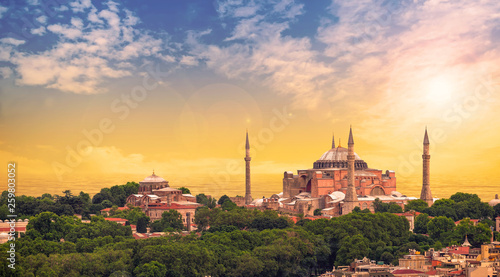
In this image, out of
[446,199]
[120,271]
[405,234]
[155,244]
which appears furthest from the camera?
[446,199]

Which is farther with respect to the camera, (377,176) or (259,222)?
(377,176)

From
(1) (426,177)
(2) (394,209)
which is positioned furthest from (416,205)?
(1) (426,177)

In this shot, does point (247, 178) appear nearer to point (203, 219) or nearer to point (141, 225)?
point (203, 219)

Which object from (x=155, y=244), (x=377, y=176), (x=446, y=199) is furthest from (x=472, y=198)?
(x=155, y=244)

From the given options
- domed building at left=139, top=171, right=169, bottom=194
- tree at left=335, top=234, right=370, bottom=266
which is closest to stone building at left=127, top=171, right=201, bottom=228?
domed building at left=139, top=171, right=169, bottom=194

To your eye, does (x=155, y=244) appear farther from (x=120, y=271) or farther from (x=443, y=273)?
(x=443, y=273)

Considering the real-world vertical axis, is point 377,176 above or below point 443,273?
above

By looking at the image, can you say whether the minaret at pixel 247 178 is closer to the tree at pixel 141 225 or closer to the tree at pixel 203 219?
the tree at pixel 203 219

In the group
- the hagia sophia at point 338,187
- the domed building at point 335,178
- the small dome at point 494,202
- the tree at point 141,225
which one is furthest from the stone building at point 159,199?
the small dome at point 494,202
